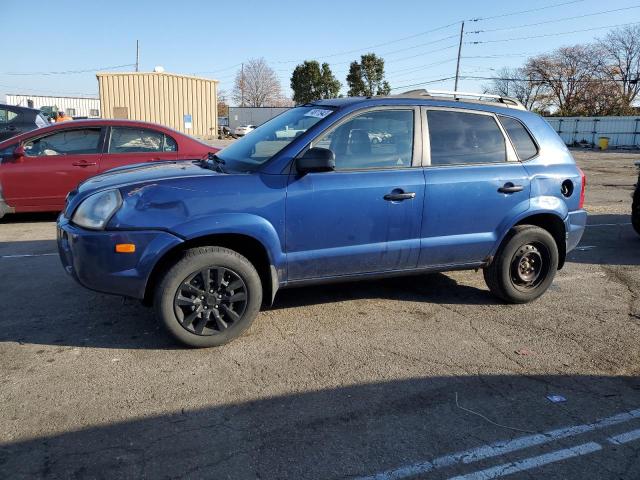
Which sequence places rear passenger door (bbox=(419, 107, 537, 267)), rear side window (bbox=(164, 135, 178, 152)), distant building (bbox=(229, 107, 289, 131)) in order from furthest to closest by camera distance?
distant building (bbox=(229, 107, 289, 131)) < rear side window (bbox=(164, 135, 178, 152)) < rear passenger door (bbox=(419, 107, 537, 267))

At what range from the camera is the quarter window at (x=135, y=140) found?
26.9 feet

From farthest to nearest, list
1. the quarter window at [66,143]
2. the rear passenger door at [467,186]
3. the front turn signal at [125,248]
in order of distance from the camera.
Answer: the quarter window at [66,143], the rear passenger door at [467,186], the front turn signal at [125,248]

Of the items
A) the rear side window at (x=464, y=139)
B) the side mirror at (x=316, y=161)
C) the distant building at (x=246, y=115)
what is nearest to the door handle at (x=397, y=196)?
the rear side window at (x=464, y=139)

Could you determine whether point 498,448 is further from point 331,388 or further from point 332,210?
point 332,210

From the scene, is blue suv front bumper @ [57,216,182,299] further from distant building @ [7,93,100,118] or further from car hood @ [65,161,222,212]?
distant building @ [7,93,100,118]

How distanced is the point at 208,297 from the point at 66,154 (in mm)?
5385

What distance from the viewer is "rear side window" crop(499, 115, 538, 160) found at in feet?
16.1

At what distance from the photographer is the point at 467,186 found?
4.53 metres

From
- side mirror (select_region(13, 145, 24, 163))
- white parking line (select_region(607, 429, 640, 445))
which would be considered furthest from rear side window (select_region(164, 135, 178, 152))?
white parking line (select_region(607, 429, 640, 445))

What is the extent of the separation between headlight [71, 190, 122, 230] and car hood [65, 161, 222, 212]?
0.09 meters

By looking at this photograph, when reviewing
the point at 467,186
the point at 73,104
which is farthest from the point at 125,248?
the point at 73,104

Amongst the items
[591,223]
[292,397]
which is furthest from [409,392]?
[591,223]

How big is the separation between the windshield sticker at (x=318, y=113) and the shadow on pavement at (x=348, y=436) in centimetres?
220

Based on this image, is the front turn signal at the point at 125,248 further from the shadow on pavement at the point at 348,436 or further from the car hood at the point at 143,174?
the shadow on pavement at the point at 348,436
